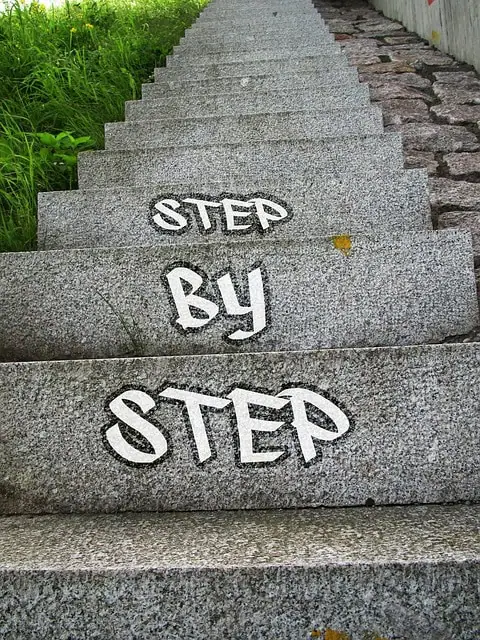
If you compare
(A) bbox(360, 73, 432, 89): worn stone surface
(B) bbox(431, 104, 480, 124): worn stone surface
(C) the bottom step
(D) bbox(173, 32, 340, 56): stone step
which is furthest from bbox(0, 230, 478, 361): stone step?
(D) bbox(173, 32, 340, 56): stone step

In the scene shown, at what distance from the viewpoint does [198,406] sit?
4.06 ft

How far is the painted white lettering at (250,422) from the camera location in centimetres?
120

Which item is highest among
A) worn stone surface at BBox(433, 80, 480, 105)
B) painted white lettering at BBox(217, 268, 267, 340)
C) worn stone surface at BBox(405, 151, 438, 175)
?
worn stone surface at BBox(433, 80, 480, 105)

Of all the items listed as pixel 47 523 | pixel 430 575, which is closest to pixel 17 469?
pixel 47 523

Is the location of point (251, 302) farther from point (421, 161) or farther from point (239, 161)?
point (421, 161)

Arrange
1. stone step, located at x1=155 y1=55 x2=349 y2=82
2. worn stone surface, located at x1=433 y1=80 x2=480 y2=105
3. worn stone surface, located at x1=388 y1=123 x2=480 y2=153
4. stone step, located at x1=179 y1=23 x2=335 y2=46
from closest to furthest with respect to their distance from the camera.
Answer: worn stone surface, located at x1=388 y1=123 x2=480 y2=153
worn stone surface, located at x1=433 y1=80 x2=480 y2=105
stone step, located at x1=155 y1=55 x2=349 y2=82
stone step, located at x1=179 y1=23 x2=335 y2=46

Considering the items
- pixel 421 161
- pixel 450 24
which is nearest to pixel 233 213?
pixel 421 161

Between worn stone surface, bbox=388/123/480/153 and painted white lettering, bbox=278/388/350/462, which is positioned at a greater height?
worn stone surface, bbox=388/123/480/153

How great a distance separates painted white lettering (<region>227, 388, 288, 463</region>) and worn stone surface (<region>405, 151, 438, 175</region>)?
1.57 m

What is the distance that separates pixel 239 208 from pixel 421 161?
3.23 ft

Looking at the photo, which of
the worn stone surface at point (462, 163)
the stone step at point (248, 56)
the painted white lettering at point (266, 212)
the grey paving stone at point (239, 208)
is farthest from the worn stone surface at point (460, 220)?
the stone step at point (248, 56)

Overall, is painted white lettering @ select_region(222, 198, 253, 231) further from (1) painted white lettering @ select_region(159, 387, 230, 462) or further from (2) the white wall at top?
(2) the white wall at top

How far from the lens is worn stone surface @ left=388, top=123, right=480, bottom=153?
269cm

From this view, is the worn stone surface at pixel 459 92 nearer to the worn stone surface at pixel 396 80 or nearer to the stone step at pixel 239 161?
the worn stone surface at pixel 396 80
